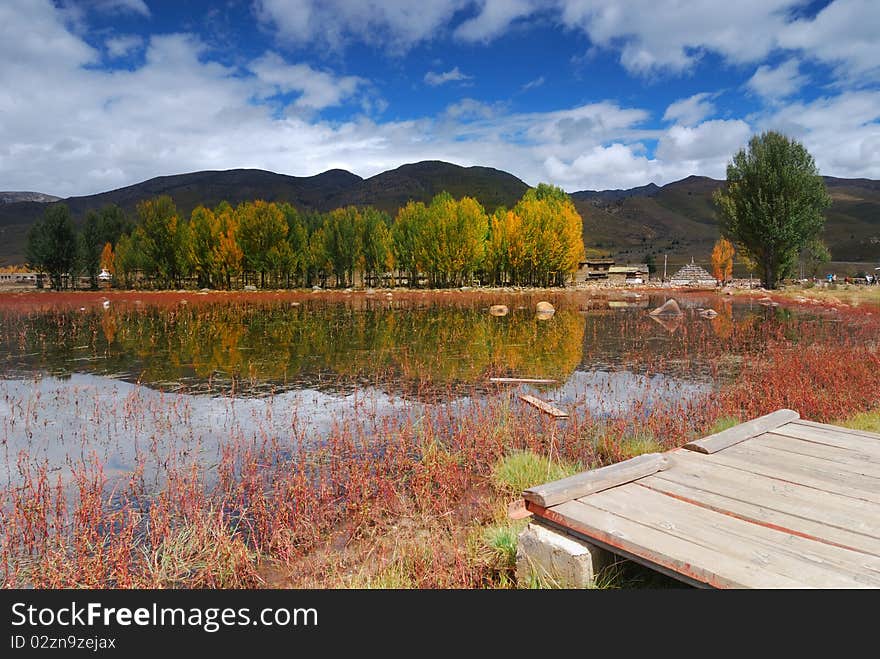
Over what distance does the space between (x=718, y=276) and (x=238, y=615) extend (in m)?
90.2

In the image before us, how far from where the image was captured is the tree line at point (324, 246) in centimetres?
6838

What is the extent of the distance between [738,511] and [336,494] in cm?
413

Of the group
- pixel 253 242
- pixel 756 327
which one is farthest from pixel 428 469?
pixel 253 242

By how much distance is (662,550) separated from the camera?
3.67 metres

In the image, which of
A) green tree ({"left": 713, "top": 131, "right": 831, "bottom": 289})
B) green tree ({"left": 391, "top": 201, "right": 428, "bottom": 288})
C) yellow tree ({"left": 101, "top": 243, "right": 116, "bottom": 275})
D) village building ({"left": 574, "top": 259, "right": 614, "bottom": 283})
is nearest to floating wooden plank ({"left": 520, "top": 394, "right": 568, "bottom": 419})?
green tree ({"left": 713, "top": 131, "right": 831, "bottom": 289})

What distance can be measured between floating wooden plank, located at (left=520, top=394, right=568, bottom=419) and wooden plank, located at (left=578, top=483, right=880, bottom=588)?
5.09m

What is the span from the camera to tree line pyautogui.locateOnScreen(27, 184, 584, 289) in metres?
68.4

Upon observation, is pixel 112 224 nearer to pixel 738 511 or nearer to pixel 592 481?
pixel 592 481

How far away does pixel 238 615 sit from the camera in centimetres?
352

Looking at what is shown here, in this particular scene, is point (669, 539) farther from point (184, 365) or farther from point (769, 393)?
point (184, 365)

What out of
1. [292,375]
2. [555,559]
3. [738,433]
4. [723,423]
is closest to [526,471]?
[738,433]

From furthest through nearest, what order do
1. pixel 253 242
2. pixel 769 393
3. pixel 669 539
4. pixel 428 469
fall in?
pixel 253 242 < pixel 769 393 < pixel 428 469 < pixel 669 539

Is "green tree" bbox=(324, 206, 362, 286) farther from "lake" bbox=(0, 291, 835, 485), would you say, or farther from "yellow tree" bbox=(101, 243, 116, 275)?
"lake" bbox=(0, 291, 835, 485)

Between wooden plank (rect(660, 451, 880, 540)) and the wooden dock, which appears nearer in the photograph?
the wooden dock
